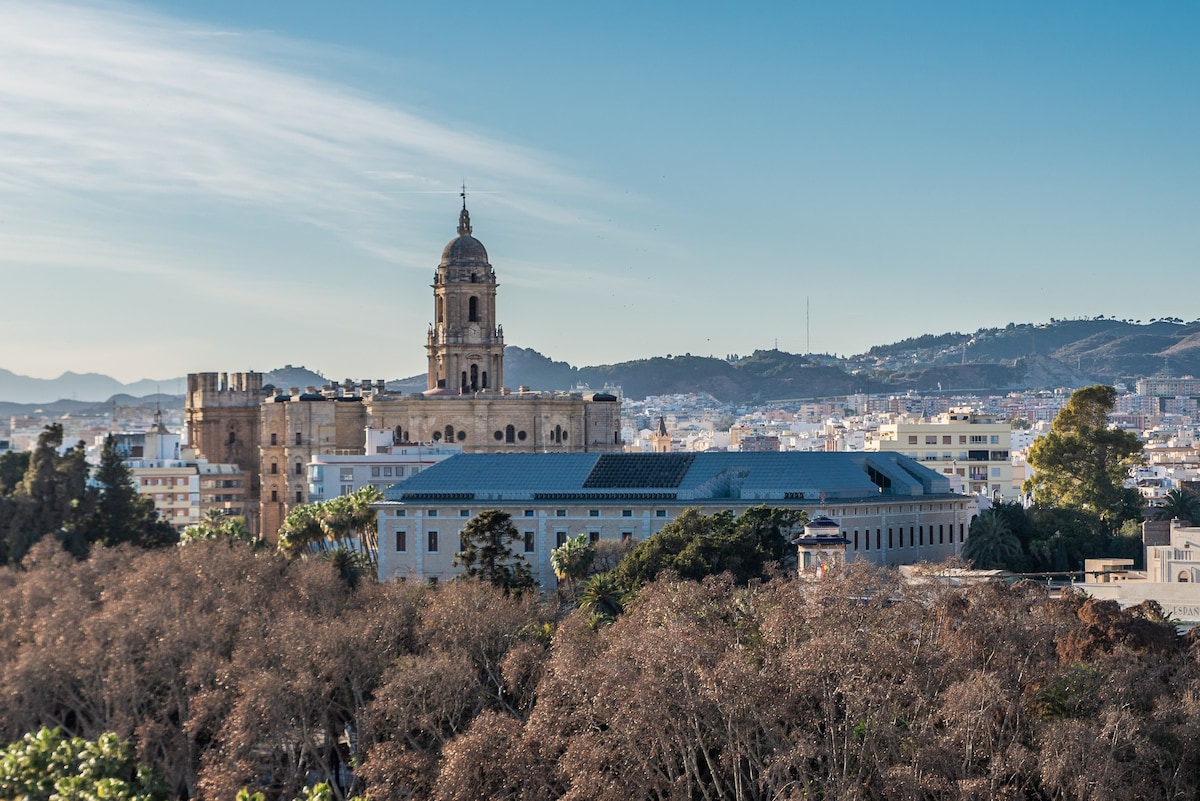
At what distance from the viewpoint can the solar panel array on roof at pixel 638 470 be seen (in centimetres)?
10319

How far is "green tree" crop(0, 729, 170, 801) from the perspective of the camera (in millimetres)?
58375

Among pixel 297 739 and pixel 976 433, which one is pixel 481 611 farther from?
pixel 976 433

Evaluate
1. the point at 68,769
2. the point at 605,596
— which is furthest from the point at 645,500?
the point at 68,769

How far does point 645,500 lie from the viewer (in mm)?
101000

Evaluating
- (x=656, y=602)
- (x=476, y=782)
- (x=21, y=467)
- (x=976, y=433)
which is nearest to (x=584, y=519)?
(x=21, y=467)

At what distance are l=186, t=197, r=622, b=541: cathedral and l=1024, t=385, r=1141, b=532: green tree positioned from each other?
28602 mm

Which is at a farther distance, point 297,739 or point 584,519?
point 584,519

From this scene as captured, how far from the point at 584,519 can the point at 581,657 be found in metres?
42.2

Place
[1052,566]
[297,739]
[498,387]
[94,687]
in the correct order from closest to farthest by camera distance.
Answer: [297,739], [94,687], [1052,566], [498,387]

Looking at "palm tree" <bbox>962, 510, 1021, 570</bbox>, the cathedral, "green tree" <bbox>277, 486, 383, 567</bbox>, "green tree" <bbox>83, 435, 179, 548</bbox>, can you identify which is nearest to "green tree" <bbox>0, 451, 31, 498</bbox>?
"green tree" <bbox>83, 435, 179, 548</bbox>

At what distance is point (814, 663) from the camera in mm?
50844

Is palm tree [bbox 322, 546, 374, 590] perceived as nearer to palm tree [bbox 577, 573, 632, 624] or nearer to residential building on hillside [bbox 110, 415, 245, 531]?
palm tree [bbox 577, 573, 632, 624]

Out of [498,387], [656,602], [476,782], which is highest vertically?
[498,387]

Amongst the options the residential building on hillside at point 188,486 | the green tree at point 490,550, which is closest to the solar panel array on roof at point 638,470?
the green tree at point 490,550
